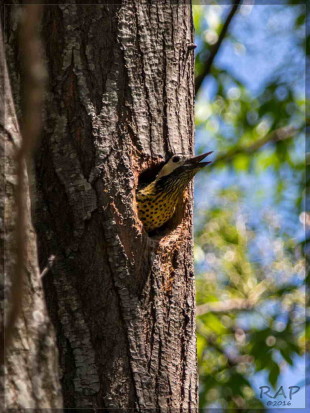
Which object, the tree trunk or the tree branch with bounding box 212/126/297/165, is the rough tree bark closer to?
the tree trunk

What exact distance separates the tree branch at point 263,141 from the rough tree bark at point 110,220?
15.1 ft

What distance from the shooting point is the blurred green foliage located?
20.2 feet

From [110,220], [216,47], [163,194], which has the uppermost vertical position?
[216,47]

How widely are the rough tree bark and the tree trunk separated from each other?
2.00ft

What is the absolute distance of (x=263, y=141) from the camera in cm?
769

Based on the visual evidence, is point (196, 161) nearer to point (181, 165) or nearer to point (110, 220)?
point (181, 165)

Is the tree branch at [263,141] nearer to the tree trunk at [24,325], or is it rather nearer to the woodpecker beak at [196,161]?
the woodpecker beak at [196,161]

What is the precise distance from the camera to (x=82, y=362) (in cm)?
265

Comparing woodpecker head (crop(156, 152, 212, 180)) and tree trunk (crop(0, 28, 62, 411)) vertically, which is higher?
woodpecker head (crop(156, 152, 212, 180))

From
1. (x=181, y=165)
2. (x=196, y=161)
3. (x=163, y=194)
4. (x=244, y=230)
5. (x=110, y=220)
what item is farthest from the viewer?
(x=244, y=230)

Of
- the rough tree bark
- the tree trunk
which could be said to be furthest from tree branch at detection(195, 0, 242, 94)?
the tree trunk

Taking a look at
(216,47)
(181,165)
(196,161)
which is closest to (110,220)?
(181,165)

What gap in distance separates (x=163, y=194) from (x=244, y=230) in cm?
419

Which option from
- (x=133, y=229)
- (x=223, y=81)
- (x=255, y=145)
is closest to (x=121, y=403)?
(x=133, y=229)
